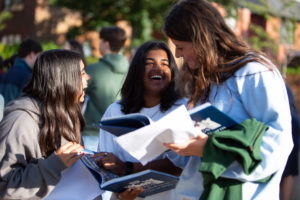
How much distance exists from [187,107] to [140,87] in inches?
30.1

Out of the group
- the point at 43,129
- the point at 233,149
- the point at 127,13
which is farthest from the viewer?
the point at 127,13

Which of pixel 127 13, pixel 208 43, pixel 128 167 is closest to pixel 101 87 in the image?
pixel 128 167

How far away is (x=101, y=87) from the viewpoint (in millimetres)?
4566

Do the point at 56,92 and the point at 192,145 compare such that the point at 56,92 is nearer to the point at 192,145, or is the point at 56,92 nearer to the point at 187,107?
the point at 187,107

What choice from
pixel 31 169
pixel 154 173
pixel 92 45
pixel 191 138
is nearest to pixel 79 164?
pixel 31 169

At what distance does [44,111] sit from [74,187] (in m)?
0.52

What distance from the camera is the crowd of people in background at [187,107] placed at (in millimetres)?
1937

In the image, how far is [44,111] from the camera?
2.47 metres

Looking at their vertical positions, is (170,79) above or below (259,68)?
below

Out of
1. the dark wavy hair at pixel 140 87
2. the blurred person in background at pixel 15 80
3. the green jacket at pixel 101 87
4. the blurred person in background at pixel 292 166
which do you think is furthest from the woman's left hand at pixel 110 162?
the blurred person in background at pixel 15 80

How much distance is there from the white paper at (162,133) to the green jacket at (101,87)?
2.55 metres

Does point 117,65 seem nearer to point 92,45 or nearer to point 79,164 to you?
point 79,164

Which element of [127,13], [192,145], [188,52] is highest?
[188,52]

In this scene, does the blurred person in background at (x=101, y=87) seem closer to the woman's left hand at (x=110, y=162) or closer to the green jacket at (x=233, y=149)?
the woman's left hand at (x=110, y=162)
